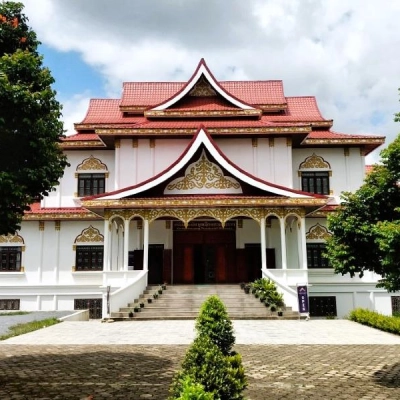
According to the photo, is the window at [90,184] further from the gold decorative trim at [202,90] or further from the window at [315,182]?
A: the window at [315,182]

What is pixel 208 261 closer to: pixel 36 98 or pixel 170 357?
pixel 170 357

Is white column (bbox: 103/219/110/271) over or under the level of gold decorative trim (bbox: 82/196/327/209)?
under

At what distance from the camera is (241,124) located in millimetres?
19594

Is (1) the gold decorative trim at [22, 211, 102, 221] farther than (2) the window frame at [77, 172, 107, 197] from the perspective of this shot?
No

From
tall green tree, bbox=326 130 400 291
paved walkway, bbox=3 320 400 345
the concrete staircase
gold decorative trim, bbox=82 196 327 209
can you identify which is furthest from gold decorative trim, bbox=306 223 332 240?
tall green tree, bbox=326 130 400 291

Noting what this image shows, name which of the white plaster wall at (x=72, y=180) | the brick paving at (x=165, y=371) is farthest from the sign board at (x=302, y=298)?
the white plaster wall at (x=72, y=180)

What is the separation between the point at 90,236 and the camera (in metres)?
19.9

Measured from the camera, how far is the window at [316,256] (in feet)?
63.1

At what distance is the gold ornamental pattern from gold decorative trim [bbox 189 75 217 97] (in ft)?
17.8

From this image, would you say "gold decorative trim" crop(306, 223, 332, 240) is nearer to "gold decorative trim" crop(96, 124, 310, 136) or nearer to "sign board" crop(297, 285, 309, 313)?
"gold decorative trim" crop(96, 124, 310, 136)

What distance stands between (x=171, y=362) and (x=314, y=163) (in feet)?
48.0

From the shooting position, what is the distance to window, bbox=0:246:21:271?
772 inches

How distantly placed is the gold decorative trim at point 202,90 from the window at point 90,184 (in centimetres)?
569

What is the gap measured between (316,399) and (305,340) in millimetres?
4837
